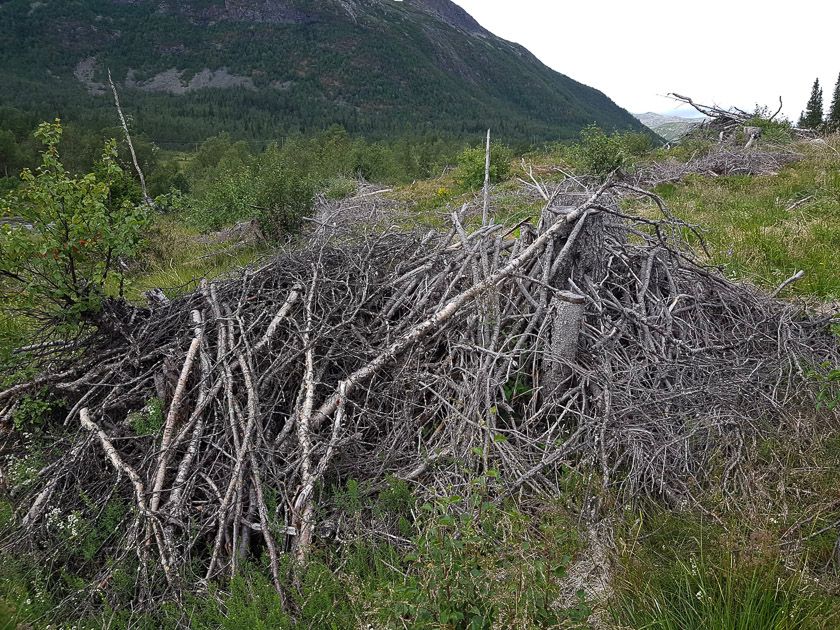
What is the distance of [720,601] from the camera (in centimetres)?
162

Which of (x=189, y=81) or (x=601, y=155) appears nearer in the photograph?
(x=601, y=155)

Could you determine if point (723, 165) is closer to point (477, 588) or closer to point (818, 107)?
point (477, 588)

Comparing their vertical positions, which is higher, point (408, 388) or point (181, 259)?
point (408, 388)

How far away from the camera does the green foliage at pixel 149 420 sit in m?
2.95

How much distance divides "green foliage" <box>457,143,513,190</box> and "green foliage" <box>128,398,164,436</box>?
1080 centimetres

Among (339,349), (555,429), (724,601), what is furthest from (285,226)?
(724,601)

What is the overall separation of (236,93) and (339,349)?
507 feet

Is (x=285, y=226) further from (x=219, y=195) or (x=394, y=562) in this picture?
(x=394, y=562)

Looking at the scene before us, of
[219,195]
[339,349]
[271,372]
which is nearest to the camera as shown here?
[271,372]

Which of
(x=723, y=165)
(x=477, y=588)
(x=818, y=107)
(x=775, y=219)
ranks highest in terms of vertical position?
(x=818, y=107)

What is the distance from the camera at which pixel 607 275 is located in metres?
3.72

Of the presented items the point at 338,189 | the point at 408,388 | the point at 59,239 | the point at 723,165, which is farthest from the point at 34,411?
the point at 723,165

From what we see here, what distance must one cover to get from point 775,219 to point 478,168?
772cm

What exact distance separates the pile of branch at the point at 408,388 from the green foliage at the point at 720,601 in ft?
2.00
